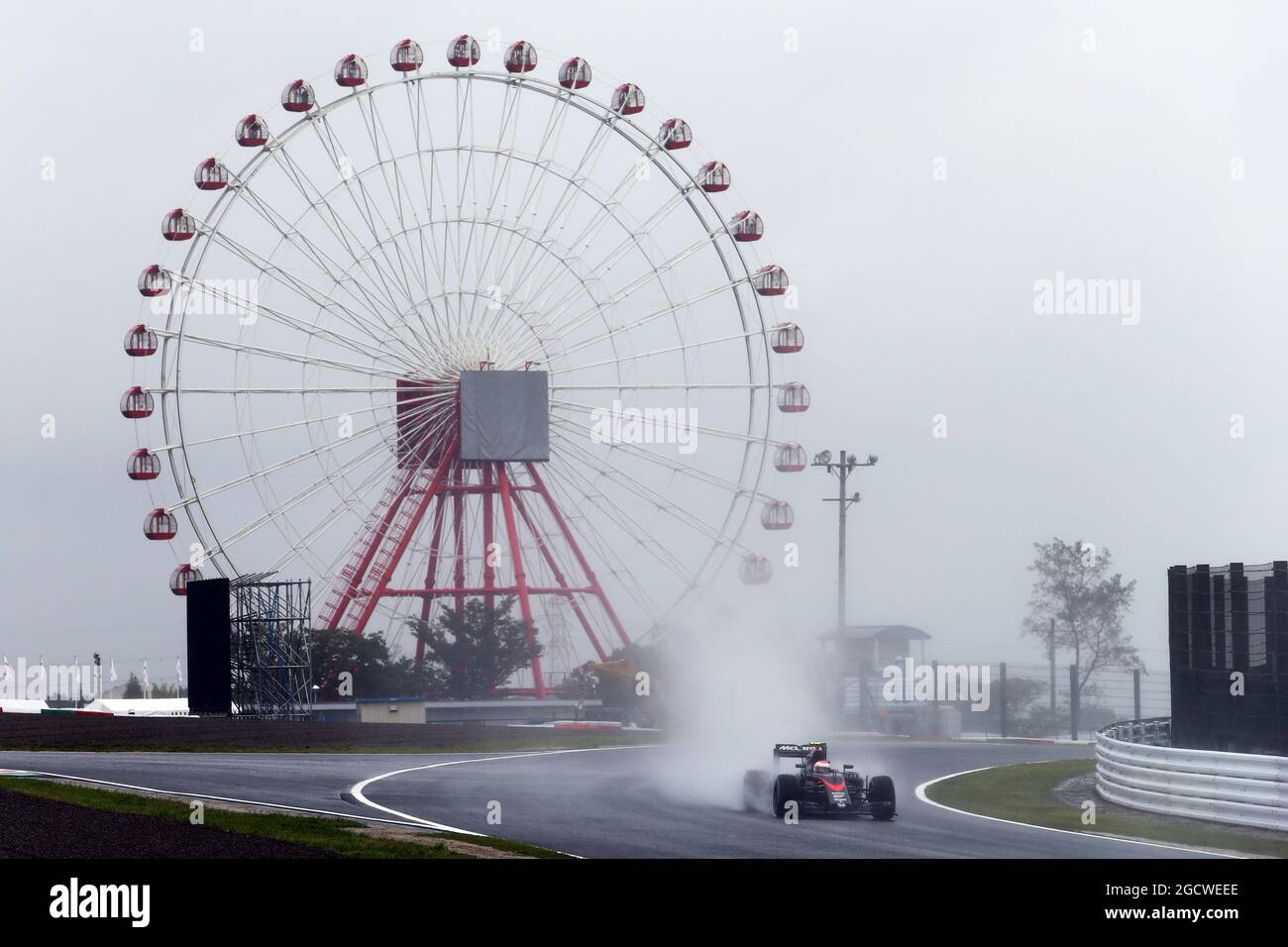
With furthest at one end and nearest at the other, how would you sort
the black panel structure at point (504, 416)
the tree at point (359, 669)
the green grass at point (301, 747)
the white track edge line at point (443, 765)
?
the tree at point (359, 669) → the black panel structure at point (504, 416) → the green grass at point (301, 747) → the white track edge line at point (443, 765)

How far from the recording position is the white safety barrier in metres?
22.0

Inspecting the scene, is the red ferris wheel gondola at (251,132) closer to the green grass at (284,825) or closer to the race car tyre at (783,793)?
the green grass at (284,825)

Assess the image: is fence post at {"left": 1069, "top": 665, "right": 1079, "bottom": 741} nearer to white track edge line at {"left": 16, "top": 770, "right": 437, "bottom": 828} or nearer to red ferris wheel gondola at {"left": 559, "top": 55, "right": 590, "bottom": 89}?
red ferris wheel gondola at {"left": 559, "top": 55, "right": 590, "bottom": 89}

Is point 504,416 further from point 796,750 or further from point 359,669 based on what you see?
point 796,750

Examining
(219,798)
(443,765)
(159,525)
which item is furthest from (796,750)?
(159,525)

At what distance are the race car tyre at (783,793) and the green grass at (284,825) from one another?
523 centimetres

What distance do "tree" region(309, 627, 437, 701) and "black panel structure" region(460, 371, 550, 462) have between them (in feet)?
40.3

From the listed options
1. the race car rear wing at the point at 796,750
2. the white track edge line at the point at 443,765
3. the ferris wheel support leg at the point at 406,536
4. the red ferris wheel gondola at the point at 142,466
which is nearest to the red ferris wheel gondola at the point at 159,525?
the red ferris wheel gondola at the point at 142,466

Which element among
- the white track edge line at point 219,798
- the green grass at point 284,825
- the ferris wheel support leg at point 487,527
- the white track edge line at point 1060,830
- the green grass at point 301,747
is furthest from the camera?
the ferris wheel support leg at point 487,527

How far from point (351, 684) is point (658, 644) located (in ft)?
54.0

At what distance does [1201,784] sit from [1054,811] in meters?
2.39

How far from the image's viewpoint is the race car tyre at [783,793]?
22734 mm
